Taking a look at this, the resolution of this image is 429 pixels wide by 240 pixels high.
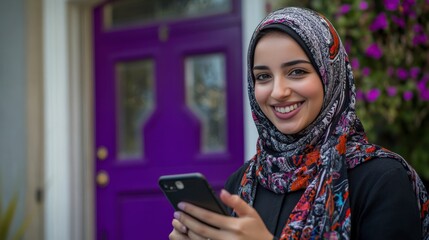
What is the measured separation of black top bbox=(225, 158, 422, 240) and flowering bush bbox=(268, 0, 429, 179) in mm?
1593

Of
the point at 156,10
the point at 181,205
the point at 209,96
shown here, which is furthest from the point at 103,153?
the point at 181,205

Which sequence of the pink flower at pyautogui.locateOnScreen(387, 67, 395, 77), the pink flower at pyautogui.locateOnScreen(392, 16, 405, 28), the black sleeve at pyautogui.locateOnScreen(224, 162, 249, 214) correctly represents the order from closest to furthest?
the black sleeve at pyautogui.locateOnScreen(224, 162, 249, 214)
the pink flower at pyautogui.locateOnScreen(392, 16, 405, 28)
the pink flower at pyautogui.locateOnScreen(387, 67, 395, 77)

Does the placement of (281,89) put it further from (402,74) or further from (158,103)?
(158,103)

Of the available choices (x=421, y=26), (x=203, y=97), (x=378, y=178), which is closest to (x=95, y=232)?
(x=203, y=97)

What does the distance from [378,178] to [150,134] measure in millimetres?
2731

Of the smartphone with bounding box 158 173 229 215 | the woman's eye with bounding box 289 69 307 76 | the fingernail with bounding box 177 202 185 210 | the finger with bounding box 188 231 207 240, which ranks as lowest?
the finger with bounding box 188 231 207 240

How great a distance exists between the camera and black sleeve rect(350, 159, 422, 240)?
4.42ft

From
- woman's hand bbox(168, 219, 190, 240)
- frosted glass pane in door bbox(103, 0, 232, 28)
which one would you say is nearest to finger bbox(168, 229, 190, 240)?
woman's hand bbox(168, 219, 190, 240)

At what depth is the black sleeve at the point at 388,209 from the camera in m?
1.35

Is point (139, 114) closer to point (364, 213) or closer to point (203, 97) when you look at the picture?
point (203, 97)

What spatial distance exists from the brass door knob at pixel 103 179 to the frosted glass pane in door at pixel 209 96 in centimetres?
72

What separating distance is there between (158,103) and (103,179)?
0.64 meters

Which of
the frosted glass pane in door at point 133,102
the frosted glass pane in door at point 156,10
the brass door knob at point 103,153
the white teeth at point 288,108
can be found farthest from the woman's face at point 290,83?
the brass door knob at point 103,153

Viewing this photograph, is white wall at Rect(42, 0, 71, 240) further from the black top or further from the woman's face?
the black top
